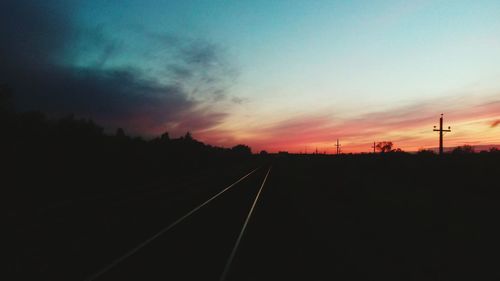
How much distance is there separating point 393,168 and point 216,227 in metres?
32.1

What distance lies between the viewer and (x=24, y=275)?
653 cm

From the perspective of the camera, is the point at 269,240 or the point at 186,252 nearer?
the point at 186,252

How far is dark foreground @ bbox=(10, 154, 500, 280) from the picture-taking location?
698cm

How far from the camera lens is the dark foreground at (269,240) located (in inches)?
275

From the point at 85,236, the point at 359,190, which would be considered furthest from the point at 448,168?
the point at 85,236

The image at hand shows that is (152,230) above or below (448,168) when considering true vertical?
below

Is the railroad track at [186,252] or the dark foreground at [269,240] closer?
the railroad track at [186,252]

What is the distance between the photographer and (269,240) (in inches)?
374

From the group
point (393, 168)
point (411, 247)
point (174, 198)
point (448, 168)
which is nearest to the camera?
point (411, 247)

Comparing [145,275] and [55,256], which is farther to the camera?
[55,256]

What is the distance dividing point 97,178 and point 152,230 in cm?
1316

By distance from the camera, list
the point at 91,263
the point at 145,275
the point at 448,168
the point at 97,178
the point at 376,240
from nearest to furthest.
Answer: the point at 145,275
the point at 91,263
the point at 376,240
the point at 97,178
the point at 448,168

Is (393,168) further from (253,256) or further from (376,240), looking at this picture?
(253,256)

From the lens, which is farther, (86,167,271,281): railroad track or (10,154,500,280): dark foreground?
(10,154,500,280): dark foreground
